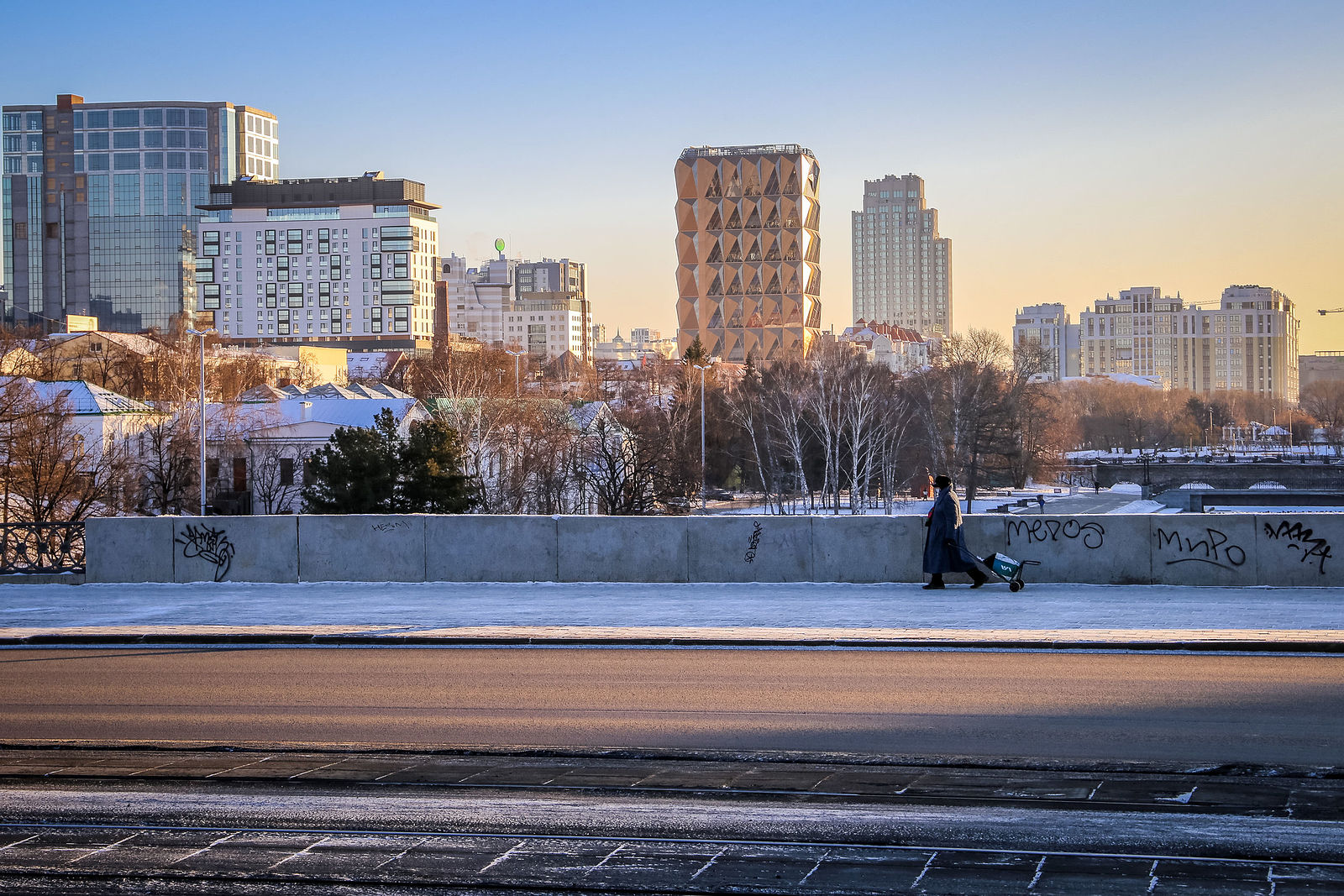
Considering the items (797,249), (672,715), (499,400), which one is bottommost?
(672,715)

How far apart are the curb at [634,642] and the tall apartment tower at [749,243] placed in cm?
17530

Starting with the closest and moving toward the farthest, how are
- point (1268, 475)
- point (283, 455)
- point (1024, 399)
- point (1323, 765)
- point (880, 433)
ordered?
1. point (1323, 765)
2. point (283, 455)
3. point (880, 433)
4. point (1024, 399)
5. point (1268, 475)

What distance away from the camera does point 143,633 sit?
1634 centimetres

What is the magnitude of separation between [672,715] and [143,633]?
8576 millimetres

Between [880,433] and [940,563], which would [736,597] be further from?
[880,433]

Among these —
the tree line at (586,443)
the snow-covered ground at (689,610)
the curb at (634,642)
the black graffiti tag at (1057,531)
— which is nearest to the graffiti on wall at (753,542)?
the snow-covered ground at (689,610)

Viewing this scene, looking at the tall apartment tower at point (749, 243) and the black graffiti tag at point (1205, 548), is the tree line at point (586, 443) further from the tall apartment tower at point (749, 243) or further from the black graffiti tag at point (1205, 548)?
the tall apartment tower at point (749, 243)

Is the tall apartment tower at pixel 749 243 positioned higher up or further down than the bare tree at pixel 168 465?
higher up

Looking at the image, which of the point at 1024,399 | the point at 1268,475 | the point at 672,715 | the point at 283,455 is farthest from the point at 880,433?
the point at 672,715

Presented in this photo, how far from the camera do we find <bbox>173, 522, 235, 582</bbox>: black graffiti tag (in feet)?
70.9

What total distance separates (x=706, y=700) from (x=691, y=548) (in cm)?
896

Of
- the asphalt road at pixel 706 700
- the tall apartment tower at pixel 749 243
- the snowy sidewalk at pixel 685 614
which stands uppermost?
the tall apartment tower at pixel 749 243

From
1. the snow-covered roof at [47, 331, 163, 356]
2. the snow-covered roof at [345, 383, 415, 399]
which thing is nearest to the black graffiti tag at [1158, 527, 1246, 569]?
the snow-covered roof at [345, 383, 415, 399]

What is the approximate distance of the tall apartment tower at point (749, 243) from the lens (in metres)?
191
